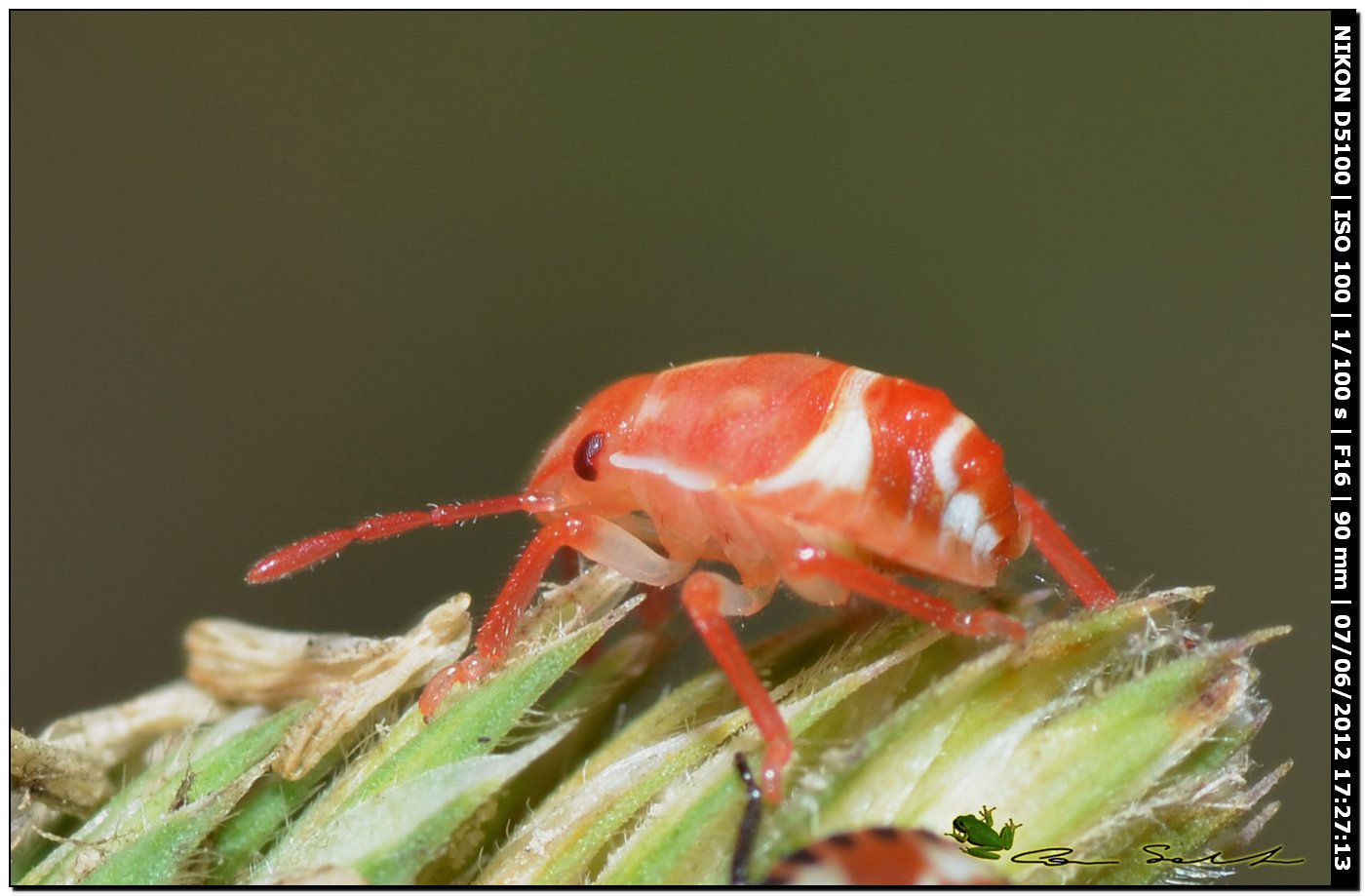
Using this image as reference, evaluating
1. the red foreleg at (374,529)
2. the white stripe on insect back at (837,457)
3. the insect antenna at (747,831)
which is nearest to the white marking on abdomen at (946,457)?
the white stripe on insect back at (837,457)

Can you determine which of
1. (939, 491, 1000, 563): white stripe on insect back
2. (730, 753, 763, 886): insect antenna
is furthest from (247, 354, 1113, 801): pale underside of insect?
(730, 753, 763, 886): insect antenna

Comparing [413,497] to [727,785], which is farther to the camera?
[413,497]

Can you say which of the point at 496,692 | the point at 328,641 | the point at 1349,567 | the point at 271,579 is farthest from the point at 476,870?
the point at 1349,567

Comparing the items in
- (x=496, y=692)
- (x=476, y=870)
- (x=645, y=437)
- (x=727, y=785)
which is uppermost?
(x=645, y=437)

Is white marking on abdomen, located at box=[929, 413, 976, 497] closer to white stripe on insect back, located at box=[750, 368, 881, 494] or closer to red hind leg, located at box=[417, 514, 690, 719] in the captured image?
white stripe on insect back, located at box=[750, 368, 881, 494]

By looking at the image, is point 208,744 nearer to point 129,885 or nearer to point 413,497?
point 129,885

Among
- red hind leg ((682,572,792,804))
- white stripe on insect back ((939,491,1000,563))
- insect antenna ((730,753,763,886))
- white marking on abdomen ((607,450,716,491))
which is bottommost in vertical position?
insect antenna ((730,753,763,886))

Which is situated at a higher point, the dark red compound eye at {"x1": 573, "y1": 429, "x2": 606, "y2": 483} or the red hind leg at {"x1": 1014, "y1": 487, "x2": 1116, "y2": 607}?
the dark red compound eye at {"x1": 573, "y1": 429, "x2": 606, "y2": 483}

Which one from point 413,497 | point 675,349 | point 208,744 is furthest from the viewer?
point 675,349
